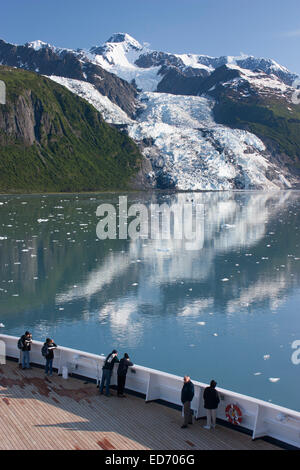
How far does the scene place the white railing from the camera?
10.9 metres

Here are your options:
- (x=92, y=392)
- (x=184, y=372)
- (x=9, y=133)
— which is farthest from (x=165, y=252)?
(x=9, y=133)

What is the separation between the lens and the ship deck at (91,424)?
10.7 metres

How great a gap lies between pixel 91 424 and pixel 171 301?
14.7 meters

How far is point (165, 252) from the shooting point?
1575 inches

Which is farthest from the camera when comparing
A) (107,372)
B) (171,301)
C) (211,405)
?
(171,301)

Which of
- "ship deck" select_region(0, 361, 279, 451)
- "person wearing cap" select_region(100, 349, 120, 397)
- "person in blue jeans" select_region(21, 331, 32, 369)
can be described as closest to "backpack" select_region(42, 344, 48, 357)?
"person in blue jeans" select_region(21, 331, 32, 369)

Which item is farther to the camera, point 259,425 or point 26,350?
point 26,350

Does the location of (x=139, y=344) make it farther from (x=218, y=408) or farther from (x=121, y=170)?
(x=121, y=170)

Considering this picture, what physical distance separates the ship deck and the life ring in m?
0.27

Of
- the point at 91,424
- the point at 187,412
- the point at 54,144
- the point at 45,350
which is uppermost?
the point at 54,144

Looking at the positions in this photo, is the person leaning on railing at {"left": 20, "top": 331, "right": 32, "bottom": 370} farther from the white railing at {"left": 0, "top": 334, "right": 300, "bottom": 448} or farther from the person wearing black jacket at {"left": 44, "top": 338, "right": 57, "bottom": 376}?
the person wearing black jacket at {"left": 44, "top": 338, "right": 57, "bottom": 376}

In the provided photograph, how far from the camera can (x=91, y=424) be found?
1154 cm

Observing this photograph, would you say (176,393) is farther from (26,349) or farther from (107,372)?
(26,349)

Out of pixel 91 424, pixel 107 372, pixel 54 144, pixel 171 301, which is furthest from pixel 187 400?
pixel 54 144
